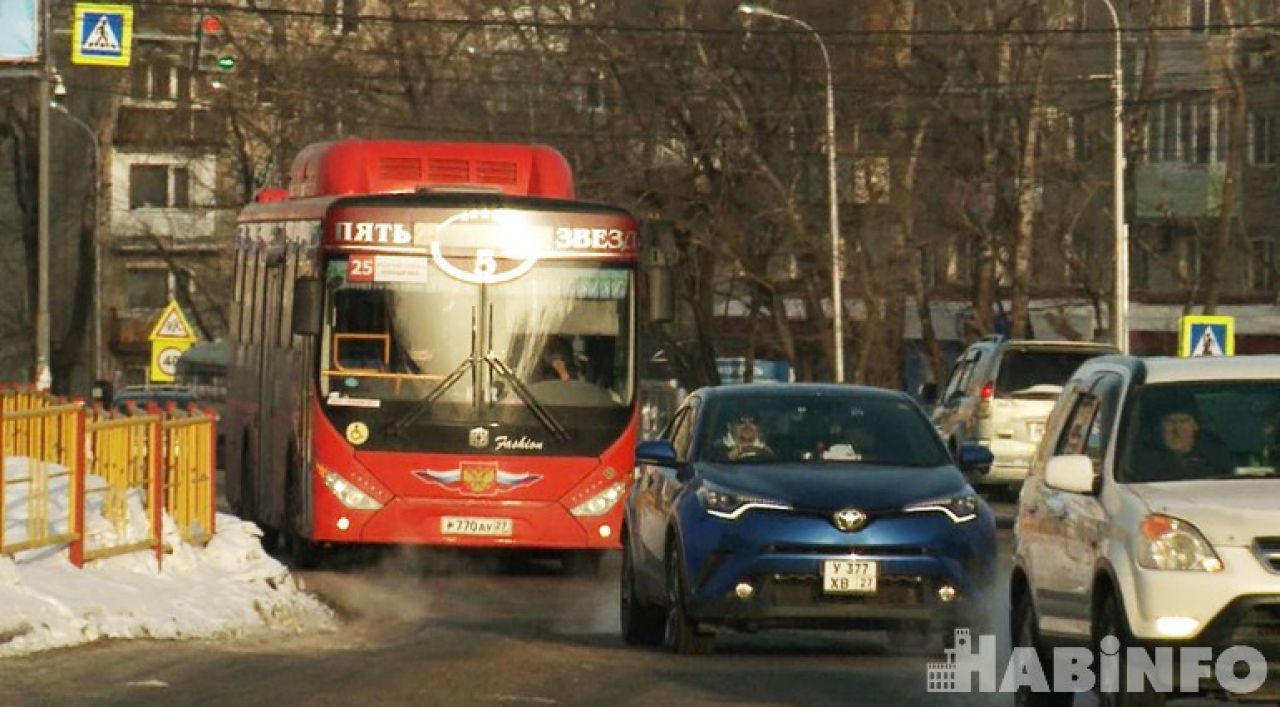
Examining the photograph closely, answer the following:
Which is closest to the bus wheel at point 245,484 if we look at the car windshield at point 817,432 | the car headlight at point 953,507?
the car windshield at point 817,432

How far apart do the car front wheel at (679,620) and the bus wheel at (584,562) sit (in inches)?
328

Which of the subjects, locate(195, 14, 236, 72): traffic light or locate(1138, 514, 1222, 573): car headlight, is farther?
locate(195, 14, 236, 72): traffic light

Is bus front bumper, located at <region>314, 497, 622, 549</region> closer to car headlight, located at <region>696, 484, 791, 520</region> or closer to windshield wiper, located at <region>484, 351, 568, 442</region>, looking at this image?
windshield wiper, located at <region>484, 351, 568, 442</region>

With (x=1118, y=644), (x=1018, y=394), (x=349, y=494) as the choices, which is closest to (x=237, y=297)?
(x=349, y=494)

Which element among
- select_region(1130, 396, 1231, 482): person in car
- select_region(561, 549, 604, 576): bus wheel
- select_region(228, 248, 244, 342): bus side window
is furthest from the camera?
select_region(228, 248, 244, 342): bus side window

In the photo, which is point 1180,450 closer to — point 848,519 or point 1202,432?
point 1202,432

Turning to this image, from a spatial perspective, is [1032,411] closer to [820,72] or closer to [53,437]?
[53,437]

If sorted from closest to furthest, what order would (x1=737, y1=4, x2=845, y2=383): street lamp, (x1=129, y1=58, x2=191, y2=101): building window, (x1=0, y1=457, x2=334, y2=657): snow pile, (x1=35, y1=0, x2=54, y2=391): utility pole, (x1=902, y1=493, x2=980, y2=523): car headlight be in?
(x1=902, y1=493, x2=980, y2=523): car headlight → (x1=0, y1=457, x2=334, y2=657): snow pile → (x1=35, y1=0, x2=54, y2=391): utility pole → (x1=737, y1=4, x2=845, y2=383): street lamp → (x1=129, y1=58, x2=191, y2=101): building window

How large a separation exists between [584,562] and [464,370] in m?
2.51

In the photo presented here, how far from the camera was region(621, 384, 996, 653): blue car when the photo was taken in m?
15.6

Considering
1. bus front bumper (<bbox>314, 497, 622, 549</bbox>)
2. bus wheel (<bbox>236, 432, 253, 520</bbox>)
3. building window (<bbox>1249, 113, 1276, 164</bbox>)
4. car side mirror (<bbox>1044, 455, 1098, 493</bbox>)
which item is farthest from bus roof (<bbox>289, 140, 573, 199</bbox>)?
building window (<bbox>1249, 113, 1276, 164</bbox>)

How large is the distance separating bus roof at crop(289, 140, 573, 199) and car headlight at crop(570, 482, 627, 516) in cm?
257

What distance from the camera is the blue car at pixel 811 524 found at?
15.6 meters

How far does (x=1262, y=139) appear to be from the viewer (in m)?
83.4
